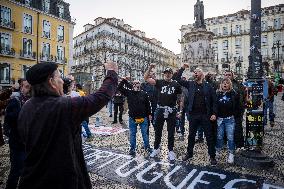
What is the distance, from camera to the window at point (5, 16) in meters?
29.4

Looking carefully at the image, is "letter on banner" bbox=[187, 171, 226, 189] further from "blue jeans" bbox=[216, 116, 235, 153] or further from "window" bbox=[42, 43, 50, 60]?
"window" bbox=[42, 43, 50, 60]

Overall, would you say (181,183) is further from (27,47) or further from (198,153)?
(27,47)

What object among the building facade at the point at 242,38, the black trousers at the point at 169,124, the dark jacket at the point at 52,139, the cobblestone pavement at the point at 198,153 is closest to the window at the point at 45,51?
the cobblestone pavement at the point at 198,153

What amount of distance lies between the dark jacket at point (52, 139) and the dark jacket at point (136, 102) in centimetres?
463

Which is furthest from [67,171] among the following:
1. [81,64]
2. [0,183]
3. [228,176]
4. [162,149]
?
[81,64]

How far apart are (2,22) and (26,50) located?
4297mm

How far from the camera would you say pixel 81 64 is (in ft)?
195

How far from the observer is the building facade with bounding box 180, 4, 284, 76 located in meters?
57.9

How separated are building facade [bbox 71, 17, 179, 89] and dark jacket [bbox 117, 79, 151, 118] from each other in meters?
40.8

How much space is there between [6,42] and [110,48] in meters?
25.7

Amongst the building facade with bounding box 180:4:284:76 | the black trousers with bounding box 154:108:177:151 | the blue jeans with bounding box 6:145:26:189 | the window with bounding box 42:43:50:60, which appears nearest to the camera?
the blue jeans with bounding box 6:145:26:189

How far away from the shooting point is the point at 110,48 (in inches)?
2110

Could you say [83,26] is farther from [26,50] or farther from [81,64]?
[26,50]

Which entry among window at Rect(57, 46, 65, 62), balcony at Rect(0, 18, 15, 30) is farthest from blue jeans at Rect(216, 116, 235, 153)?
window at Rect(57, 46, 65, 62)
